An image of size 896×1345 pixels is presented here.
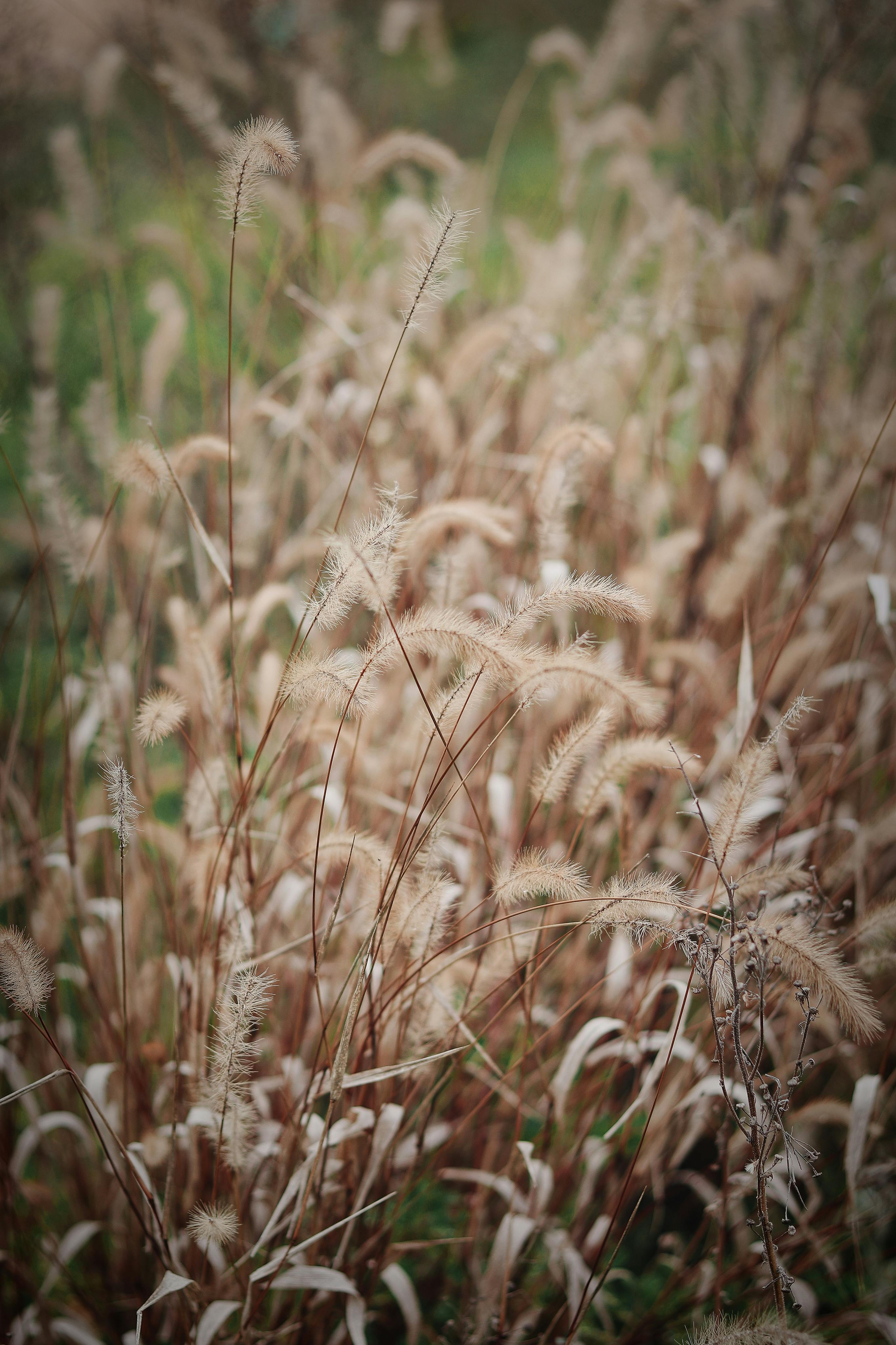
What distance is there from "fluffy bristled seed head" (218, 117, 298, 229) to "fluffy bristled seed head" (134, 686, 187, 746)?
476mm

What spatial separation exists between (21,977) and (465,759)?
0.81 metres

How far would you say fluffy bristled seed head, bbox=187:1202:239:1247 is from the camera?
28.7 inches

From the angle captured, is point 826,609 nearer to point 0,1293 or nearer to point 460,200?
point 460,200

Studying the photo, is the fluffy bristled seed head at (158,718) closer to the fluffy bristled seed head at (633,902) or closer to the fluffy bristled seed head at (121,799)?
the fluffy bristled seed head at (121,799)

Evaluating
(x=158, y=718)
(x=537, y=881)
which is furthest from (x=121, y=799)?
(x=537, y=881)

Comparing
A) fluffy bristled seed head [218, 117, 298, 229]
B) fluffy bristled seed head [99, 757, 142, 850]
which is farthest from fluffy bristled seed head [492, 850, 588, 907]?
fluffy bristled seed head [218, 117, 298, 229]

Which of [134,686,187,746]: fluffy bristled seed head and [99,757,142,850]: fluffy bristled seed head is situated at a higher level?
[134,686,187,746]: fluffy bristled seed head

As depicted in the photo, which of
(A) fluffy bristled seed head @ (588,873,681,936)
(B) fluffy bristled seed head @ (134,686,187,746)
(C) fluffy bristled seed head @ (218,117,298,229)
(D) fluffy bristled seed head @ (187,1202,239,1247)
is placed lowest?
(D) fluffy bristled seed head @ (187,1202,239,1247)

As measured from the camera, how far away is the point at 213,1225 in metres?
0.73

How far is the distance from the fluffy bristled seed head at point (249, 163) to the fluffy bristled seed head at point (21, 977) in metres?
0.73

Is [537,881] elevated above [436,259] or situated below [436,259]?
below

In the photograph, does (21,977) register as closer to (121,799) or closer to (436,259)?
(121,799)

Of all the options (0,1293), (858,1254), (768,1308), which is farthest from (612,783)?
(0,1293)

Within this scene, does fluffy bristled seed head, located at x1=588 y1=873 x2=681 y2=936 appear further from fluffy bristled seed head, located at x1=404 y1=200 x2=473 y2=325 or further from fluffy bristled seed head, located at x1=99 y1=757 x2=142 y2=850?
fluffy bristled seed head, located at x1=404 y1=200 x2=473 y2=325
